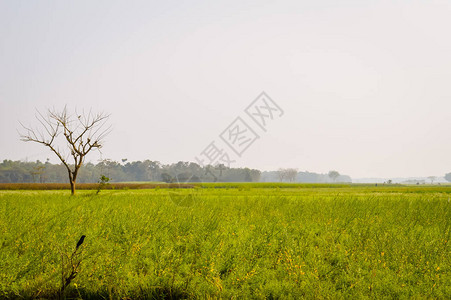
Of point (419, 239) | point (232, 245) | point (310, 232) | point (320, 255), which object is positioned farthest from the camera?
point (310, 232)

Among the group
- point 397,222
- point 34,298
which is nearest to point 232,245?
point 34,298

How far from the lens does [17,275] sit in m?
7.38

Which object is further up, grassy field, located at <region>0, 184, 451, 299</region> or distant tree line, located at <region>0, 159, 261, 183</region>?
distant tree line, located at <region>0, 159, 261, 183</region>

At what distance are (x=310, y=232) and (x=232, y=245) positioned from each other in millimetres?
3122

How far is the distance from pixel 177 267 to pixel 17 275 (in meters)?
3.82

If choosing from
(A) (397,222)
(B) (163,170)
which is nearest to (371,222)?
(A) (397,222)

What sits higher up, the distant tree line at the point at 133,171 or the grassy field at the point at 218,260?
the distant tree line at the point at 133,171

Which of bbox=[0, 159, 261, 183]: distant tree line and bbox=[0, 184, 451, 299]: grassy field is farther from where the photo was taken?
bbox=[0, 159, 261, 183]: distant tree line

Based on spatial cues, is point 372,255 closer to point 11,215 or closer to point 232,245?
point 232,245

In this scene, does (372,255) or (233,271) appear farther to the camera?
(372,255)

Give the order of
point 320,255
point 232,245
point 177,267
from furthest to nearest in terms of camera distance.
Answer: point 232,245 → point 320,255 → point 177,267

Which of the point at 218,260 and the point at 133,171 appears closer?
the point at 218,260

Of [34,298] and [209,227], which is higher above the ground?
[209,227]

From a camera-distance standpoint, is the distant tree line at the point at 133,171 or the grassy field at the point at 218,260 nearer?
the grassy field at the point at 218,260
